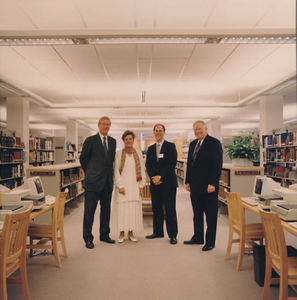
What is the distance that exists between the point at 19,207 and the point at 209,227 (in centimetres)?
219

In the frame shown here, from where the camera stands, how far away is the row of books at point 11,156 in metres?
6.20

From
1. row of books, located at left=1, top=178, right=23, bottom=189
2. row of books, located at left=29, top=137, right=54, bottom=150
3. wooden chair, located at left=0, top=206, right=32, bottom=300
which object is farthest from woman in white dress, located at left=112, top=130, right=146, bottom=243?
row of books, located at left=29, top=137, right=54, bottom=150

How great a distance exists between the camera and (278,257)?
1.69 meters

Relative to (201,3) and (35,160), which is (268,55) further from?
(35,160)

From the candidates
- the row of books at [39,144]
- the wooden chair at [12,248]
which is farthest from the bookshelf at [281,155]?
the row of books at [39,144]

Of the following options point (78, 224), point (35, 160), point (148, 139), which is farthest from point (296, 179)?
point (148, 139)

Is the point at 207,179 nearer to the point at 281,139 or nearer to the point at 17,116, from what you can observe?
the point at 281,139

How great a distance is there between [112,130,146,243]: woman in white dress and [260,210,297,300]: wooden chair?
5.91 ft

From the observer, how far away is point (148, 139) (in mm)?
17891

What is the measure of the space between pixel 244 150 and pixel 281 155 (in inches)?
106

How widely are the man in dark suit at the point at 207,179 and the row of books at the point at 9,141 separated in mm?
5351

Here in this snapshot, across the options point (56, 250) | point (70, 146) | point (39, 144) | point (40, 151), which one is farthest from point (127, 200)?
point (70, 146)

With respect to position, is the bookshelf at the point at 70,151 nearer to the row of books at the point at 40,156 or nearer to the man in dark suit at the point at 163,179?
the row of books at the point at 40,156

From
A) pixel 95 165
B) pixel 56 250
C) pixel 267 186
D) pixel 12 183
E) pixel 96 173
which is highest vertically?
pixel 95 165
